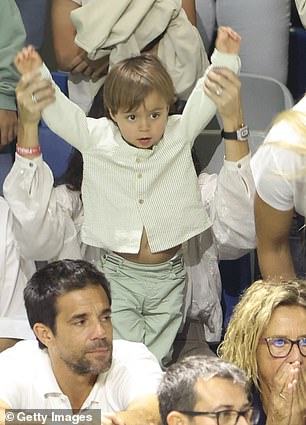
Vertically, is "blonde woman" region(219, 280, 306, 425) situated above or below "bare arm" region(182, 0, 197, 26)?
below

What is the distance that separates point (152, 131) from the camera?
237 cm

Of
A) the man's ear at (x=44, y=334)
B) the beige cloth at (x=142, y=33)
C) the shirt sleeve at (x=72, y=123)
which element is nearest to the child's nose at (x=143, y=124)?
the shirt sleeve at (x=72, y=123)

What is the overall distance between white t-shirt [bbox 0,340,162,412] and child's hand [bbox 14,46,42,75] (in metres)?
0.61

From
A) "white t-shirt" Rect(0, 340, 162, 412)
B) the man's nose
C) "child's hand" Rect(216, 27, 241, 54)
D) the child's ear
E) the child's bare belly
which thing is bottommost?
the child's bare belly

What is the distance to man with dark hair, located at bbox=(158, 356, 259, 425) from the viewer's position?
1676 mm

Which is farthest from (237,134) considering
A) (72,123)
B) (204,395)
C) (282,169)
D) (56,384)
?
(204,395)

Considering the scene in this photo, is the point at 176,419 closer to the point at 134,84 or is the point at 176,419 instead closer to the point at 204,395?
the point at 204,395

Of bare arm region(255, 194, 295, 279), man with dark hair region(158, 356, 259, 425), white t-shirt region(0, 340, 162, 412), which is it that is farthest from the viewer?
bare arm region(255, 194, 295, 279)

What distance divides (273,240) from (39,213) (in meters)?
0.49

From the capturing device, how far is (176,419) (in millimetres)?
1684

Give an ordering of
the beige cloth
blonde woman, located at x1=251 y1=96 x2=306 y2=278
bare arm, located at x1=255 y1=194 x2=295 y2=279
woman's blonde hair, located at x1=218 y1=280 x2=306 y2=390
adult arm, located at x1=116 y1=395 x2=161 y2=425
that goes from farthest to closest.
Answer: the beige cloth
bare arm, located at x1=255 y1=194 x2=295 y2=279
blonde woman, located at x1=251 y1=96 x2=306 y2=278
woman's blonde hair, located at x1=218 y1=280 x2=306 y2=390
adult arm, located at x1=116 y1=395 x2=161 y2=425

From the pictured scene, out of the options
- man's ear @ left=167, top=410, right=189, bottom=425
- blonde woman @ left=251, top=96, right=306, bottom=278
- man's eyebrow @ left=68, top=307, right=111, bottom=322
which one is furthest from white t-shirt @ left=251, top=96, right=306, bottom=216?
man's ear @ left=167, top=410, right=189, bottom=425

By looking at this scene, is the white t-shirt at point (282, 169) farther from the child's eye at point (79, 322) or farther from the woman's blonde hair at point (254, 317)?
the child's eye at point (79, 322)

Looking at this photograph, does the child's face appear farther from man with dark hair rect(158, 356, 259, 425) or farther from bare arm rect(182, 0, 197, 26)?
man with dark hair rect(158, 356, 259, 425)
